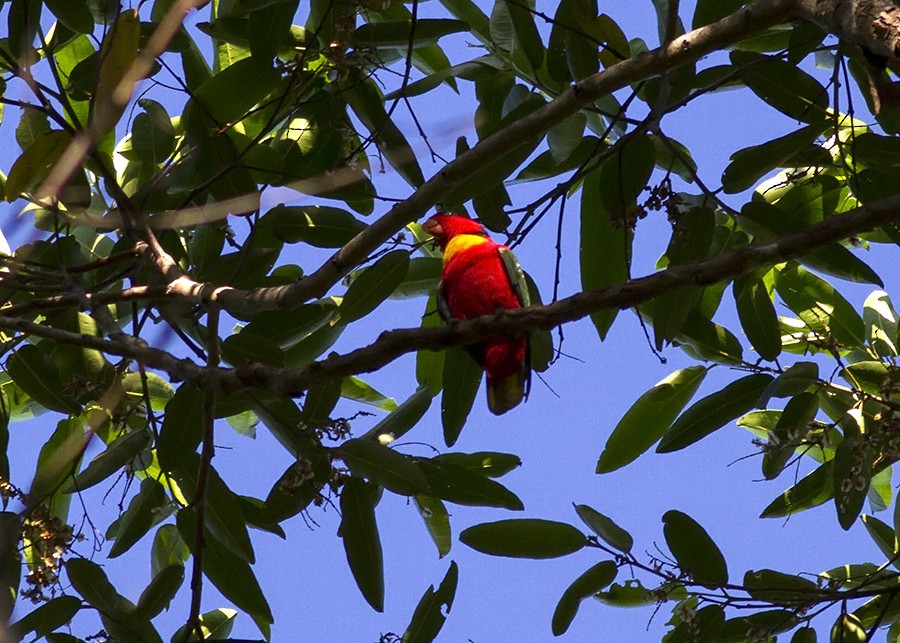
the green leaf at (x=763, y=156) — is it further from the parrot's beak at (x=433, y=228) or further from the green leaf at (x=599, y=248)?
the parrot's beak at (x=433, y=228)

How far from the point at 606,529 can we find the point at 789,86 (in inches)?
51.7

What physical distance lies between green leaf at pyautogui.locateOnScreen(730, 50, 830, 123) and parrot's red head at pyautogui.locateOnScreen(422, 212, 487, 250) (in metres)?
1.39

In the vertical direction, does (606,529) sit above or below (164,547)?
below

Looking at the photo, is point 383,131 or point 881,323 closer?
point 383,131

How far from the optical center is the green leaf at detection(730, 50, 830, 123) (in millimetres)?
2791

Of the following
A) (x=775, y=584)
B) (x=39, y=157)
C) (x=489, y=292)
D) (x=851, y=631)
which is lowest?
(x=851, y=631)

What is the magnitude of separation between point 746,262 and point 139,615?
1.88 metres

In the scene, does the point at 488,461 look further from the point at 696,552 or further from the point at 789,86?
the point at 789,86

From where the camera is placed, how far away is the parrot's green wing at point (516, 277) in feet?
12.5

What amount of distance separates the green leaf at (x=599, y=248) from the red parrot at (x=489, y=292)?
0.63m

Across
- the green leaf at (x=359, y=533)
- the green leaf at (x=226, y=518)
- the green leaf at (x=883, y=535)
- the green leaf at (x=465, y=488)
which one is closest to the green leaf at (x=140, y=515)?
the green leaf at (x=226, y=518)

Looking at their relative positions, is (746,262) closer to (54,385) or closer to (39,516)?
(39,516)

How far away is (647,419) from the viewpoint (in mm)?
3254

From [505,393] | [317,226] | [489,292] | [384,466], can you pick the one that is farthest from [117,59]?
[505,393]
